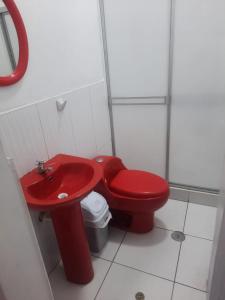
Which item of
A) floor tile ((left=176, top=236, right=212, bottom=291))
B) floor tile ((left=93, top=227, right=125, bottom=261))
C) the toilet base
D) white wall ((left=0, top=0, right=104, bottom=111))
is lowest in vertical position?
floor tile ((left=93, top=227, right=125, bottom=261))

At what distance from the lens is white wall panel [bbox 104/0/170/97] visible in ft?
5.36

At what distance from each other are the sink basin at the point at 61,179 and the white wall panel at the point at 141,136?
2.80ft

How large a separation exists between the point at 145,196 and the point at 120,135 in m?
0.79

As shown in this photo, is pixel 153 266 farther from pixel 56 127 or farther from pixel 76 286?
pixel 56 127

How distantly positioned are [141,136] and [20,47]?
1.31 m

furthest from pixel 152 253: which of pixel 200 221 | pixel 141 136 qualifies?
pixel 141 136

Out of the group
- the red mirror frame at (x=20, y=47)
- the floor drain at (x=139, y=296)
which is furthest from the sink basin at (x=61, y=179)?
the floor drain at (x=139, y=296)

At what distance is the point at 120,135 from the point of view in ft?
7.12

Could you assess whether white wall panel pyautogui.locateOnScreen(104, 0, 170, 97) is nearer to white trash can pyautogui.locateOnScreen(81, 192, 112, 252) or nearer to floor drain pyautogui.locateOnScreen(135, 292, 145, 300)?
white trash can pyautogui.locateOnScreen(81, 192, 112, 252)

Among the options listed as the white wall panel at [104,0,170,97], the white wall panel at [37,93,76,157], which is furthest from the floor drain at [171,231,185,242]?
the white wall panel at [104,0,170,97]

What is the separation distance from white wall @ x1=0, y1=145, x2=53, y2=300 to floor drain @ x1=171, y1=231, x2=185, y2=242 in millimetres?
1282

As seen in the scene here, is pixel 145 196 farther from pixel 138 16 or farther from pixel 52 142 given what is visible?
pixel 138 16

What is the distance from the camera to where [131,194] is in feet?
5.30

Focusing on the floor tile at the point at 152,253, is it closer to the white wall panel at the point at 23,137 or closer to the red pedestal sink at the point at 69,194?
the red pedestal sink at the point at 69,194
